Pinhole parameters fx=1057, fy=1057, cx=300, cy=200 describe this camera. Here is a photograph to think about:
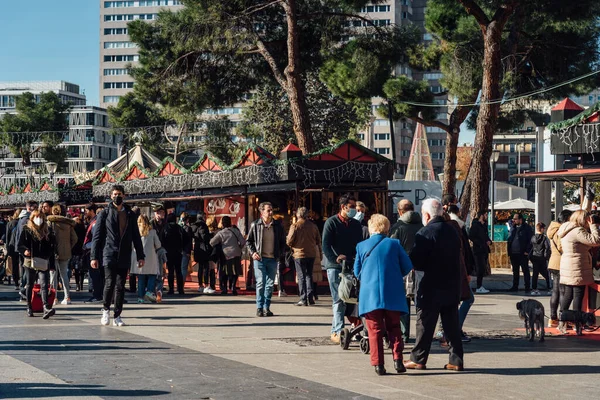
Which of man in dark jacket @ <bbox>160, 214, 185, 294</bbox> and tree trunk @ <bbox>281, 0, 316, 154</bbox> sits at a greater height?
tree trunk @ <bbox>281, 0, 316, 154</bbox>

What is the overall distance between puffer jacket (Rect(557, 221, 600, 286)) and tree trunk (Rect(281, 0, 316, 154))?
16.6 m

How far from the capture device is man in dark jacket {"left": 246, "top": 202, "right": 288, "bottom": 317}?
1550 centimetres

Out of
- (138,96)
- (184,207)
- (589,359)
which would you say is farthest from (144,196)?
(589,359)

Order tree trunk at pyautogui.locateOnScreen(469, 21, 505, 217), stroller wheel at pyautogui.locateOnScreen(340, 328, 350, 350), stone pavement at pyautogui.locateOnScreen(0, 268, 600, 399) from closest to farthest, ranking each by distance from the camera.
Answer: stone pavement at pyautogui.locateOnScreen(0, 268, 600, 399) < stroller wheel at pyautogui.locateOnScreen(340, 328, 350, 350) < tree trunk at pyautogui.locateOnScreen(469, 21, 505, 217)

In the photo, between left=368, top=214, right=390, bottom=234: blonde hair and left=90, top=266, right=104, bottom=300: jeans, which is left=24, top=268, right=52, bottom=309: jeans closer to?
left=90, top=266, right=104, bottom=300: jeans

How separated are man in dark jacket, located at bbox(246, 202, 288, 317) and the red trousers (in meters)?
5.76

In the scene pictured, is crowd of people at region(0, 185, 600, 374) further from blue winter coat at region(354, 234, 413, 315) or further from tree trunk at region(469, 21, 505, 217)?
tree trunk at region(469, 21, 505, 217)

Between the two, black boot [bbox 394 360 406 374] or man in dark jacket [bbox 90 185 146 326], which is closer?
black boot [bbox 394 360 406 374]

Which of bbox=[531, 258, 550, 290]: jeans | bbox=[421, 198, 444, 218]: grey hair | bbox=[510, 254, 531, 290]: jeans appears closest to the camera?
bbox=[421, 198, 444, 218]: grey hair

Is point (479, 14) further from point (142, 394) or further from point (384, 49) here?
point (142, 394)

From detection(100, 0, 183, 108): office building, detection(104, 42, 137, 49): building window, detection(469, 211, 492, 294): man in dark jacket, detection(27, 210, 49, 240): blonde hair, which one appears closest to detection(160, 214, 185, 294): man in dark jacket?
detection(27, 210, 49, 240): blonde hair

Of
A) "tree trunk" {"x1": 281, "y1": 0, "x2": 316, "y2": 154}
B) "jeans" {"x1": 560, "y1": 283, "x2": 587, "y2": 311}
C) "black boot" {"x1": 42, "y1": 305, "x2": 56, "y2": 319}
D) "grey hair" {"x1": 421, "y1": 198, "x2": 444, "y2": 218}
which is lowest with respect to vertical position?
"black boot" {"x1": 42, "y1": 305, "x2": 56, "y2": 319}

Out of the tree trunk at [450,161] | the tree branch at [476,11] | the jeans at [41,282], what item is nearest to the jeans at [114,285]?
the jeans at [41,282]

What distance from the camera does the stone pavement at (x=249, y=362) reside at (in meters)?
8.55
